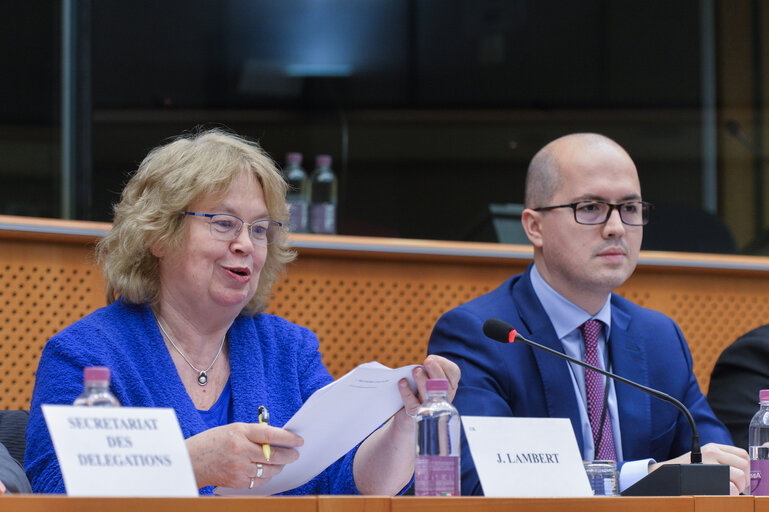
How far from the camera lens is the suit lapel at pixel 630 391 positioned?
207 centimetres

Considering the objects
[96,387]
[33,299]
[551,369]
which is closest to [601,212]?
[551,369]

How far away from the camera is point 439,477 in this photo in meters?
1.29

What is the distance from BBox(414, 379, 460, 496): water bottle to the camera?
1.28 metres

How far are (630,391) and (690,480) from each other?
749 millimetres

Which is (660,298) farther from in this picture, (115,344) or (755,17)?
(755,17)

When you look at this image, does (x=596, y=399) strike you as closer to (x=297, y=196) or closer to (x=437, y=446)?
(x=437, y=446)

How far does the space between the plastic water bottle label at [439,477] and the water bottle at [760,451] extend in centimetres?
58

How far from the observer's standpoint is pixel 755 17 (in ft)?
16.3

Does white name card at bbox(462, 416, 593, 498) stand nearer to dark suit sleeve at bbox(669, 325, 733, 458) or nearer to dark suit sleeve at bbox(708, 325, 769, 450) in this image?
dark suit sleeve at bbox(669, 325, 733, 458)

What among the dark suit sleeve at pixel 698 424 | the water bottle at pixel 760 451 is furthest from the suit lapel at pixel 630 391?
the water bottle at pixel 760 451

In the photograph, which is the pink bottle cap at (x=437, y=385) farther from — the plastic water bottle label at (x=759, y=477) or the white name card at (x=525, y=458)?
the plastic water bottle label at (x=759, y=477)

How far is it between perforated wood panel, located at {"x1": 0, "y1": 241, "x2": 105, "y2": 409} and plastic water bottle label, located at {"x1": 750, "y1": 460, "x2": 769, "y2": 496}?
1757 mm

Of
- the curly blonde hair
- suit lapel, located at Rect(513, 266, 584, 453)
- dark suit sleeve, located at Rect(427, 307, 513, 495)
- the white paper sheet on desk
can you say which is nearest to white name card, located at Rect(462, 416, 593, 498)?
the white paper sheet on desk

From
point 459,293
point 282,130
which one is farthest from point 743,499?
point 282,130
